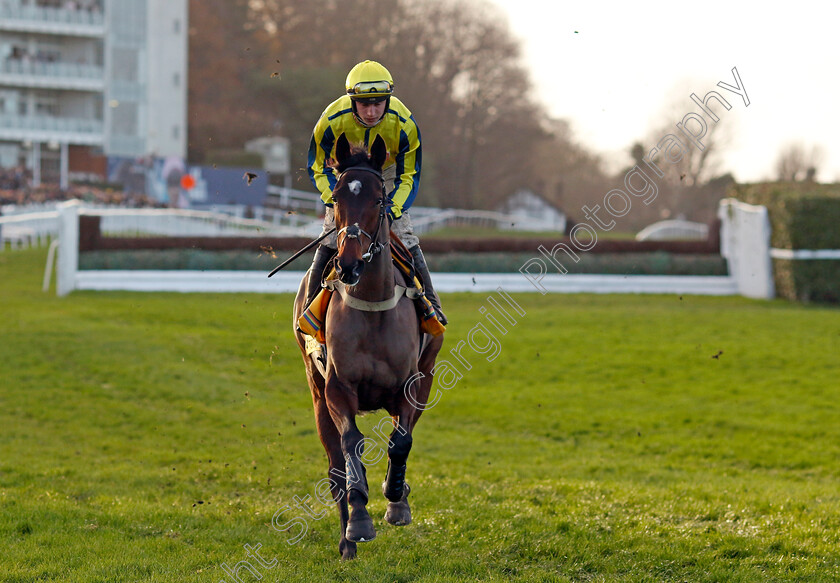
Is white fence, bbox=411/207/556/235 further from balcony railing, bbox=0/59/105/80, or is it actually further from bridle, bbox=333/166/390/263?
bridle, bbox=333/166/390/263

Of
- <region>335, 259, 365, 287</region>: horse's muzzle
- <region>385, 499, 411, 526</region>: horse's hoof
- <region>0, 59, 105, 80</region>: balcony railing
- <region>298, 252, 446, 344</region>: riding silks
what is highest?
<region>0, 59, 105, 80</region>: balcony railing

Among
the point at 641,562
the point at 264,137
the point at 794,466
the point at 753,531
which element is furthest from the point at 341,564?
the point at 264,137

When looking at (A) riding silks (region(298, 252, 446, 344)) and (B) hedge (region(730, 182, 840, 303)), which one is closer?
(A) riding silks (region(298, 252, 446, 344))

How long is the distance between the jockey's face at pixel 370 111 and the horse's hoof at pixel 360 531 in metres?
2.26

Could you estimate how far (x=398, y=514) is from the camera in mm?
5270

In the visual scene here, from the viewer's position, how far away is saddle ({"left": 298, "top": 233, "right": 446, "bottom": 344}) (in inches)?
206

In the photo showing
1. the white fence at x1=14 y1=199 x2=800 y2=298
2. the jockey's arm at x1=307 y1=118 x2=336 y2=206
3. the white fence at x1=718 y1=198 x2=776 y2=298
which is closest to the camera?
the jockey's arm at x1=307 y1=118 x2=336 y2=206

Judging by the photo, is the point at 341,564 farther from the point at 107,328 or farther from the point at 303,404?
the point at 107,328

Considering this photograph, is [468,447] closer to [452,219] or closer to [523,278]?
[523,278]

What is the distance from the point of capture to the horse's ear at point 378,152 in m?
4.83

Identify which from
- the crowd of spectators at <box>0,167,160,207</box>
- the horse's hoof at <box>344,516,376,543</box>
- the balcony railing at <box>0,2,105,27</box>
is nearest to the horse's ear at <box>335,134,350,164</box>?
the horse's hoof at <box>344,516,376,543</box>

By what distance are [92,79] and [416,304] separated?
152 ft

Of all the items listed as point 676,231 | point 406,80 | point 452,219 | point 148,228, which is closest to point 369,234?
point 148,228

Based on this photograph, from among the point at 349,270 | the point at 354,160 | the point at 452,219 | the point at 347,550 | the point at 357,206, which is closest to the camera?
the point at 349,270
